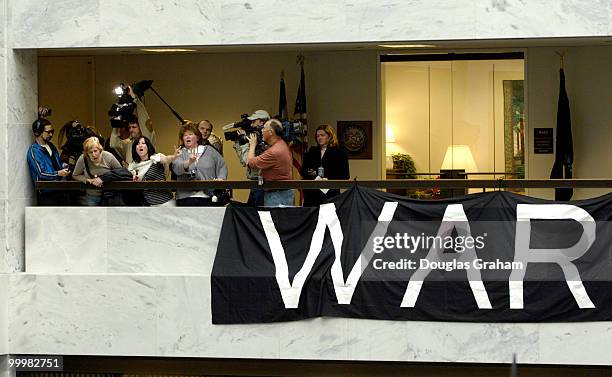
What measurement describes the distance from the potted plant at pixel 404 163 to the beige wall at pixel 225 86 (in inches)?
11.0

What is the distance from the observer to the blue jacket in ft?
55.1

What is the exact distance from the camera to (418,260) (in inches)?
628

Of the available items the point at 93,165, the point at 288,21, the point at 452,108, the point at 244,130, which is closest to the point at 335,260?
the point at 244,130

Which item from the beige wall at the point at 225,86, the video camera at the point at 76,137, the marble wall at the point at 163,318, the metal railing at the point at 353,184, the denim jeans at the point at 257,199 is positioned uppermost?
the beige wall at the point at 225,86

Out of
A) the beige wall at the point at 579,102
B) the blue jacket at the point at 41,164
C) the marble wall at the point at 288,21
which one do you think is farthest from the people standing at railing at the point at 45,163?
the beige wall at the point at 579,102

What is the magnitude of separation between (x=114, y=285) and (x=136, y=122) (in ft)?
6.77

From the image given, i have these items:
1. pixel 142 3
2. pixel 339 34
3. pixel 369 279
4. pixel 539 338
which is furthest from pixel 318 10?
pixel 539 338

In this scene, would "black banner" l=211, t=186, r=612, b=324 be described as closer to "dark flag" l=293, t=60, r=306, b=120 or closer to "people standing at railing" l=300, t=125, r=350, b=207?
"people standing at railing" l=300, t=125, r=350, b=207

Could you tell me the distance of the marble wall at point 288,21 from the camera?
52.0ft

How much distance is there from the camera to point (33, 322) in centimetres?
1664

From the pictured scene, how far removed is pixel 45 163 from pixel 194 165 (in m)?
1.79

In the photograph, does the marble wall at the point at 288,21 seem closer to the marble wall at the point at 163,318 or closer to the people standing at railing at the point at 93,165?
the people standing at railing at the point at 93,165

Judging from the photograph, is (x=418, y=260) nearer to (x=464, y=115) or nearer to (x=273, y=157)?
(x=273, y=157)

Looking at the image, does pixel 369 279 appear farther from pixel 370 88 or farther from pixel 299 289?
pixel 370 88
